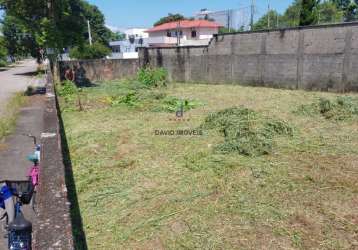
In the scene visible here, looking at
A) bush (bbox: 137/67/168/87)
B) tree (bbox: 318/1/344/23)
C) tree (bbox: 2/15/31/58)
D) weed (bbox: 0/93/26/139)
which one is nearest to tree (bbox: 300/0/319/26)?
tree (bbox: 318/1/344/23)

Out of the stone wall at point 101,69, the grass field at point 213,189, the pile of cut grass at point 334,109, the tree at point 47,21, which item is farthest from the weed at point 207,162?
the stone wall at point 101,69

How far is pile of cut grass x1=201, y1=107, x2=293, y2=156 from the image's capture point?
19.4ft

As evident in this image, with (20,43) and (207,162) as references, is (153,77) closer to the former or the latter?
(20,43)

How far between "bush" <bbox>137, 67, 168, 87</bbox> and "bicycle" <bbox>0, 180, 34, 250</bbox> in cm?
1396

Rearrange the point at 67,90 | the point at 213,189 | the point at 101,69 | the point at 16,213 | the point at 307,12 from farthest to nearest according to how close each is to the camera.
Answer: the point at 101,69 < the point at 307,12 < the point at 67,90 < the point at 213,189 < the point at 16,213

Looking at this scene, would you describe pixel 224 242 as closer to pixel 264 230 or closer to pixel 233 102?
pixel 264 230

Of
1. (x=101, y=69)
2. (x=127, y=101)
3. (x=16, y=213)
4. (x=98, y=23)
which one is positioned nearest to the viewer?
(x=16, y=213)

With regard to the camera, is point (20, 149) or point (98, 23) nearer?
point (20, 149)

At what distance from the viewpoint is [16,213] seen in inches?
117

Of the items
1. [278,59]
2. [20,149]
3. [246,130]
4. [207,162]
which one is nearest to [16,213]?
[207,162]

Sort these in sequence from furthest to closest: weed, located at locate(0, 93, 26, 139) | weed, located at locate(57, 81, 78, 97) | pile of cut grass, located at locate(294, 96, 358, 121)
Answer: weed, located at locate(57, 81, 78, 97)
weed, located at locate(0, 93, 26, 139)
pile of cut grass, located at locate(294, 96, 358, 121)

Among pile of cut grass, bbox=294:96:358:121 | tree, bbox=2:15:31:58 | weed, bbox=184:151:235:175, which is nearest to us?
weed, bbox=184:151:235:175

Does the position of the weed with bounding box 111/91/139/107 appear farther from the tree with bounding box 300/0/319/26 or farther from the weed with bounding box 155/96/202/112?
the tree with bounding box 300/0/319/26

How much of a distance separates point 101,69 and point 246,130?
15329 mm
